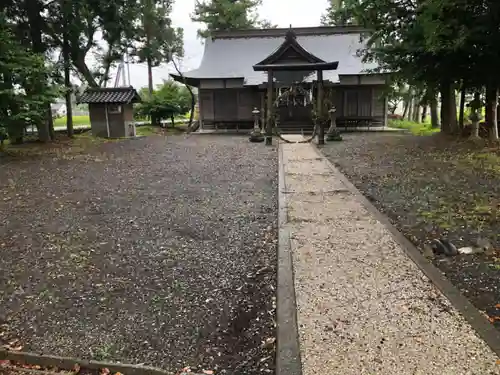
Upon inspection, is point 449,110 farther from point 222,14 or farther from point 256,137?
point 222,14

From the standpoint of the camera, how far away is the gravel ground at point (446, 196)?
3.25 metres

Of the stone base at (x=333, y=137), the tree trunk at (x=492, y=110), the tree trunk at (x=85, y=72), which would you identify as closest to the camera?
the tree trunk at (x=492, y=110)

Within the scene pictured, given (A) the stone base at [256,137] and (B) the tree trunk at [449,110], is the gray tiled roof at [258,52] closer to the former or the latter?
(A) the stone base at [256,137]

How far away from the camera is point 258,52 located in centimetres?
2244

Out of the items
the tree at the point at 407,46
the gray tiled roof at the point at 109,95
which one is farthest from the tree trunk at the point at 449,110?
the gray tiled roof at the point at 109,95

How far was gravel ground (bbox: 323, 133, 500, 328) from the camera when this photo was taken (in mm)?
3250

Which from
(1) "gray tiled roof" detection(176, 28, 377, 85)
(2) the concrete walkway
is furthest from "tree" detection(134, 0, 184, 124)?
(2) the concrete walkway

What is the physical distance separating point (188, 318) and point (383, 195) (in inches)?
164

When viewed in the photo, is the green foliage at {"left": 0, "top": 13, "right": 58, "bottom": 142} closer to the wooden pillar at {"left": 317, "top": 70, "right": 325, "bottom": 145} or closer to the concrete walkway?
the wooden pillar at {"left": 317, "top": 70, "right": 325, "bottom": 145}

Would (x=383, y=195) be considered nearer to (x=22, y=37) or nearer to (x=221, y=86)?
(x=22, y=37)

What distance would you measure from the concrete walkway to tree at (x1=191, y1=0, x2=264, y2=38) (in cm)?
2662

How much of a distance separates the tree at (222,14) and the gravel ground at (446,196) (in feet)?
68.0

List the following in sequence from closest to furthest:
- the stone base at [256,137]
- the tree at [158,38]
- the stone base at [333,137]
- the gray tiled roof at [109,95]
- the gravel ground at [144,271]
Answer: the gravel ground at [144,271], the stone base at [333,137], the stone base at [256,137], the gray tiled roof at [109,95], the tree at [158,38]

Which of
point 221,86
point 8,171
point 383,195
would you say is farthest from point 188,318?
point 221,86
